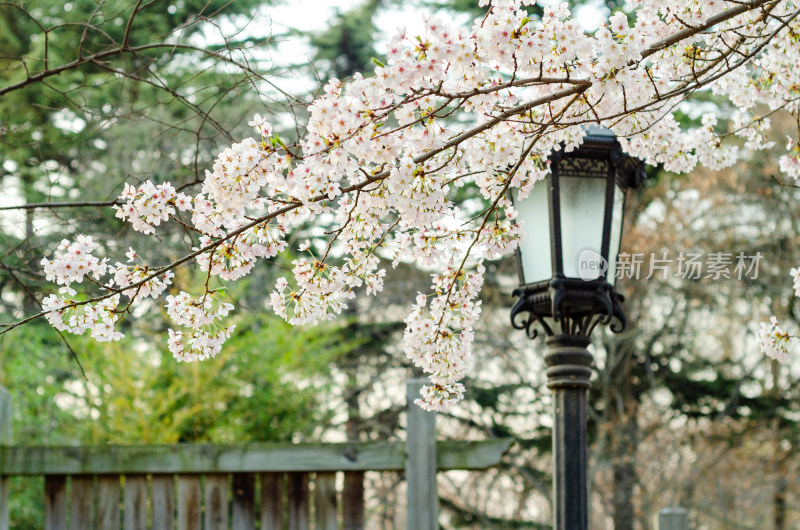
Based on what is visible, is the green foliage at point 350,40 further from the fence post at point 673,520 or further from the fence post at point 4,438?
the fence post at point 673,520

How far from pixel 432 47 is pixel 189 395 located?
154 inches

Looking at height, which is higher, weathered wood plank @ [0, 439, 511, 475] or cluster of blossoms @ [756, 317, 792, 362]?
cluster of blossoms @ [756, 317, 792, 362]

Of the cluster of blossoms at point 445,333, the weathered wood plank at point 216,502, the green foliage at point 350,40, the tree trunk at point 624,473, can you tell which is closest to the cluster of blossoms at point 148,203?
the cluster of blossoms at point 445,333

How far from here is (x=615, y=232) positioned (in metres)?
2.97

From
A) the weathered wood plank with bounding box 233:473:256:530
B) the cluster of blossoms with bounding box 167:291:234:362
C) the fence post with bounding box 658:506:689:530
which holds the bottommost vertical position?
the fence post with bounding box 658:506:689:530

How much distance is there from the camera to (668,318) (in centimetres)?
947

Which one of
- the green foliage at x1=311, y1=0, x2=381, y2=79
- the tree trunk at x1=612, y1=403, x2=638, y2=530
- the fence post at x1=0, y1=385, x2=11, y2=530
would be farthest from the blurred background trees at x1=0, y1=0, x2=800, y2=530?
the fence post at x1=0, y1=385, x2=11, y2=530

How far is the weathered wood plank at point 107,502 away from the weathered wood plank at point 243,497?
0.46 meters

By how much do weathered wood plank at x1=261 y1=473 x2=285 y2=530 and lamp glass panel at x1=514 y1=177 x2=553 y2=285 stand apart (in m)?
1.22

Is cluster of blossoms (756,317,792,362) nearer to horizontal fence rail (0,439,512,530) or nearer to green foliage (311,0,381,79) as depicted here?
horizontal fence rail (0,439,512,530)

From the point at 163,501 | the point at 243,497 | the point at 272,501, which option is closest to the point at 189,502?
the point at 163,501

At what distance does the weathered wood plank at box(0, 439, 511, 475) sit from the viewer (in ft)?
10.3

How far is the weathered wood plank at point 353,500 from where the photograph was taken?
125 inches

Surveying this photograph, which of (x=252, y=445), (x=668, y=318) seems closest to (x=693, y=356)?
(x=668, y=318)
